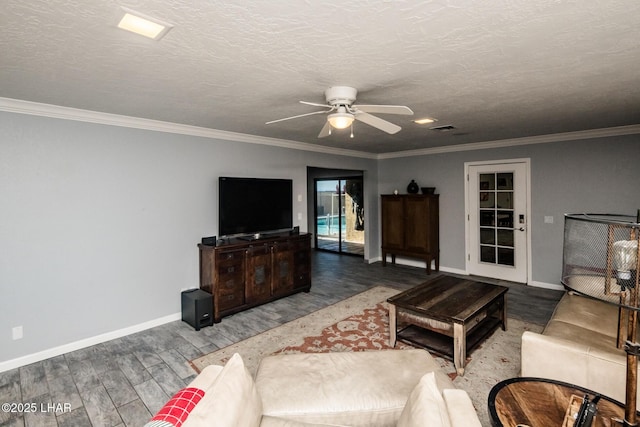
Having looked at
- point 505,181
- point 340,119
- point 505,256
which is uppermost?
point 340,119

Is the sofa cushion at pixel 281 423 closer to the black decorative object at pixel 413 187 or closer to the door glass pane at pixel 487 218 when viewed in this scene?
the door glass pane at pixel 487 218

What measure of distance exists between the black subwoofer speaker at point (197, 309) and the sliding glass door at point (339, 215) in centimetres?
466

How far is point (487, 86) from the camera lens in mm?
2648

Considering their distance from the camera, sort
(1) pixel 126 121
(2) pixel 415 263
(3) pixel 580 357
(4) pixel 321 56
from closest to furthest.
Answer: (3) pixel 580 357 < (4) pixel 321 56 < (1) pixel 126 121 < (2) pixel 415 263

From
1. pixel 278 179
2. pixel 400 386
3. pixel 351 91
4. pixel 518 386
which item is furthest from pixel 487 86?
pixel 278 179

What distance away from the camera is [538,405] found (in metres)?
1.48

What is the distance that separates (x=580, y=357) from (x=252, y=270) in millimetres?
3367

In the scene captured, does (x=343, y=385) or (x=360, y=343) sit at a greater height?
(x=343, y=385)

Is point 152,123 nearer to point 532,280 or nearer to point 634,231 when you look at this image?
point 634,231

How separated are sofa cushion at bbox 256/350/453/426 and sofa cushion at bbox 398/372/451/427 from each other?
0.33 meters

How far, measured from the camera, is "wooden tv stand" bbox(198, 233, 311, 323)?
387 centimetres

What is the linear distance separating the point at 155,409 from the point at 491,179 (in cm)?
579

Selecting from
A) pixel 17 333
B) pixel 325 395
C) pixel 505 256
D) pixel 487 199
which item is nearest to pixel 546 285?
pixel 505 256

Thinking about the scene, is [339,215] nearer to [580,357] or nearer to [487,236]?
[487,236]
